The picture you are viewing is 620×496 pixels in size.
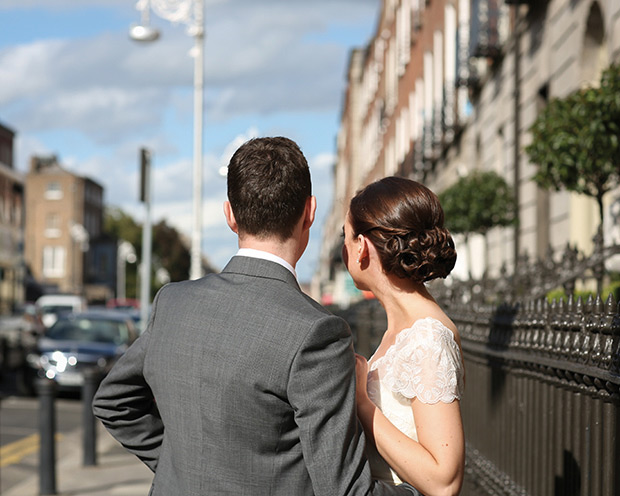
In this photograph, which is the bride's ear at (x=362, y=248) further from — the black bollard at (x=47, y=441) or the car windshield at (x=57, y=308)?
the car windshield at (x=57, y=308)

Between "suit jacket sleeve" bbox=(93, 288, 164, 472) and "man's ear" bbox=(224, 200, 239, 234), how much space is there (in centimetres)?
44

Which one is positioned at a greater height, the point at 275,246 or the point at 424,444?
the point at 275,246

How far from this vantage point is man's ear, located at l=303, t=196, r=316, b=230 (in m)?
2.54

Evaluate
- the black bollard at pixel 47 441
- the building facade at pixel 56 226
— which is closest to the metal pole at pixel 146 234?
the black bollard at pixel 47 441

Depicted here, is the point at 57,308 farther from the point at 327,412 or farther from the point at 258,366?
the point at 327,412

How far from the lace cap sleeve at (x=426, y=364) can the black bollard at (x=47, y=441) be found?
641cm

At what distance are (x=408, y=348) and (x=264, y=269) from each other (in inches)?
18.4

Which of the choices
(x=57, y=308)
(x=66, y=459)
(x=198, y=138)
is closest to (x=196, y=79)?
(x=198, y=138)

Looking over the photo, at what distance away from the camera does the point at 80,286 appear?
8569cm

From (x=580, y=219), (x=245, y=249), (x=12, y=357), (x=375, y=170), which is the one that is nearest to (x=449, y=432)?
(x=245, y=249)

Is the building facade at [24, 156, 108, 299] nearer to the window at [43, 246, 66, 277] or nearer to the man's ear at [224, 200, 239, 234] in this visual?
the window at [43, 246, 66, 277]

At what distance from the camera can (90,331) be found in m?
17.8

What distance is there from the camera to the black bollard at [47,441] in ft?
27.7

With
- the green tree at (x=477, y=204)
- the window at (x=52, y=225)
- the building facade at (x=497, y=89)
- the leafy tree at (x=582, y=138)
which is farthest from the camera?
the window at (x=52, y=225)
